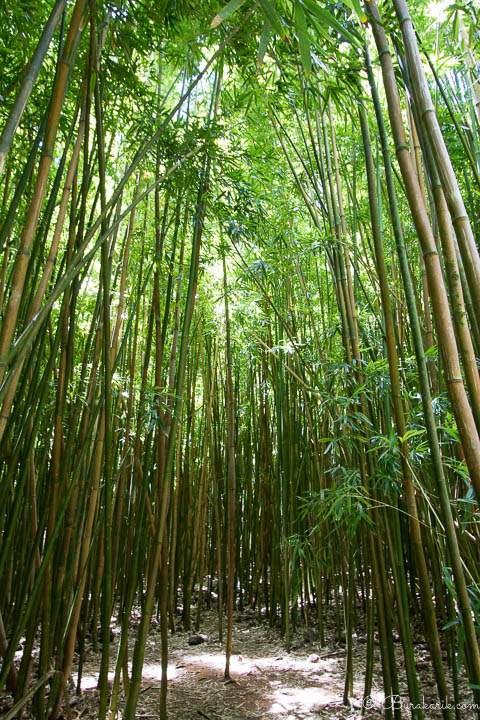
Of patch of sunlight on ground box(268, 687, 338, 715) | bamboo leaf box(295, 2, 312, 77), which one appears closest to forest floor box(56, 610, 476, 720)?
patch of sunlight on ground box(268, 687, 338, 715)

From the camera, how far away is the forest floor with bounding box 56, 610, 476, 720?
7.52ft

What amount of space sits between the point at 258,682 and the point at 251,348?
209cm

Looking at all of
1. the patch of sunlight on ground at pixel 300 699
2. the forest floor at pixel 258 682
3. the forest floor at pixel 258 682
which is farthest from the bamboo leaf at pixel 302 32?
the patch of sunlight on ground at pixel 300 699

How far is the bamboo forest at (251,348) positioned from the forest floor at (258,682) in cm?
2

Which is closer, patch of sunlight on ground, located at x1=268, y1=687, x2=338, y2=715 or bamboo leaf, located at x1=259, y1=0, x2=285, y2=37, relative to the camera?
bamboo leaf, located at x1=259, y1=0, x2=285, y2=37

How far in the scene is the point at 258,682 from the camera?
8.93 ft

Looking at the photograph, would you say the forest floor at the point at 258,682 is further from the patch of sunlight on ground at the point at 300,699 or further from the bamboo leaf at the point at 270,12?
the bamboo leaf at the point at 270,12

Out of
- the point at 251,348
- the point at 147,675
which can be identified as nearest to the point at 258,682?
the point at 147,675

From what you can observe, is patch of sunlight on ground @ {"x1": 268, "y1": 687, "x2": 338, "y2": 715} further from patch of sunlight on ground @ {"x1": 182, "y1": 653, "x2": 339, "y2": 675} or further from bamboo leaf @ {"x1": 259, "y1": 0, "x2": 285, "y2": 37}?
bamboo leaf @ {"x1": 259, "y1": 0, "x2": 285, "y2": 37}

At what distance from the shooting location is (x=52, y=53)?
2.16 meters

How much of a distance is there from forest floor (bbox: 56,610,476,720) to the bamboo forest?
0.07ft

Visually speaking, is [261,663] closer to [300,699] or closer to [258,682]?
[258,682]

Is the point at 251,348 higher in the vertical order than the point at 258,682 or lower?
higher

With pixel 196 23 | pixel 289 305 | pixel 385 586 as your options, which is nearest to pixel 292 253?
pixel 289 305
